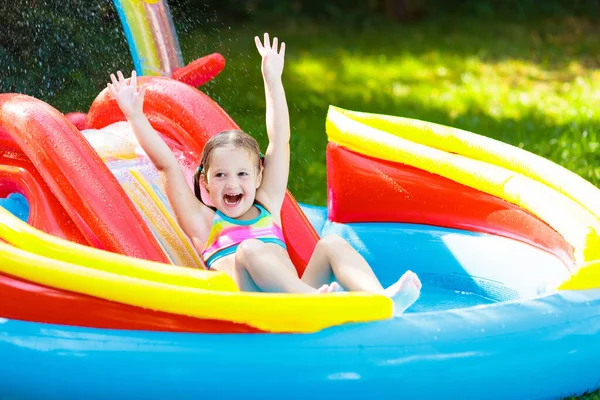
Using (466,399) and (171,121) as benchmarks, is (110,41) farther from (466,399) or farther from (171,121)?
(466,399)

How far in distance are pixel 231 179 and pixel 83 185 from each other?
0.44 metres

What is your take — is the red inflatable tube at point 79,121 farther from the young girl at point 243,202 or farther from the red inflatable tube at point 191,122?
the young girl at point 243,202

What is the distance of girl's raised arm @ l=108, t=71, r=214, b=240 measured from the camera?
9.61ft

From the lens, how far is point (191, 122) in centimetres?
343

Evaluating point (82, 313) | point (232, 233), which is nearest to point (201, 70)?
point (232, 233)

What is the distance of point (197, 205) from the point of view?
119 inches

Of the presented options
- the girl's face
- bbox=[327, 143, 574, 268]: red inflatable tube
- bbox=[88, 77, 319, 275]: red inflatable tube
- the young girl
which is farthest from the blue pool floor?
the girl's face

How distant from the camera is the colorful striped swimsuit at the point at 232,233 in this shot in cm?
291

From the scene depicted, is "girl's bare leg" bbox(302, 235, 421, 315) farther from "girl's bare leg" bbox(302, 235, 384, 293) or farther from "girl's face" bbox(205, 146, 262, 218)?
"girl's face" bbox(205, 146, 262, 218)

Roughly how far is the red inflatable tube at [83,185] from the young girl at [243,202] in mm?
142

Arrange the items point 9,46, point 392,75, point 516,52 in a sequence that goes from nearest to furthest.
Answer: point 9,46 → point 392,75 → point 516,52

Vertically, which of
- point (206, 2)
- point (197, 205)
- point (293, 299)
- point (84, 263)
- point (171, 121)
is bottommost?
point (293, 299)

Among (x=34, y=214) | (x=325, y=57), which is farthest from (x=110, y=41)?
(x=34, y=214)

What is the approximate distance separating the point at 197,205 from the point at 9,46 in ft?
9.22
